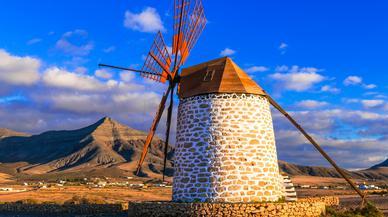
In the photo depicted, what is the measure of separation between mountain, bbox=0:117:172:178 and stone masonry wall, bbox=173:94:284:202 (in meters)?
93.6

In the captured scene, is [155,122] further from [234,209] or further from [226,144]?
[234,209]

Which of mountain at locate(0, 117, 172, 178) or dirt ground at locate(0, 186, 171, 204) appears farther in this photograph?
mountain at locate(0, 117, 172, 178)

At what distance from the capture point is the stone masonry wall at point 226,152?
52.5ft

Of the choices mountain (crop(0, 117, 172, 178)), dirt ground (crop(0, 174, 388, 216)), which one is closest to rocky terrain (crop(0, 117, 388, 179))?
mountain (crop(0, 117, 172, 178))

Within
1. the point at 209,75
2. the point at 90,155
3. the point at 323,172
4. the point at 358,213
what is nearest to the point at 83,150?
the point at 90,155

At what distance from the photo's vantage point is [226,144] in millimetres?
16281

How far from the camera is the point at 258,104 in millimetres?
17250

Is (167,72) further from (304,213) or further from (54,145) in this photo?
(54,145)

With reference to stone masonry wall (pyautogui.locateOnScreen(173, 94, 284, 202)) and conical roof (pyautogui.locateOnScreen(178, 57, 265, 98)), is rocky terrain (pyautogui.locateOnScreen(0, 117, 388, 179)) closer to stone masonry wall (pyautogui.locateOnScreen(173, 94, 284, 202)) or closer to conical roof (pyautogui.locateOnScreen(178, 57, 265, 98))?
conical roof (pyautogui.locateOnScreen(178, 57, 265, 98))

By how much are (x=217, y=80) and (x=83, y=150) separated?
11958cm

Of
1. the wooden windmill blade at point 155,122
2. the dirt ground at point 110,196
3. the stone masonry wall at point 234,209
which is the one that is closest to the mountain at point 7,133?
the dirt ground at point 110,196

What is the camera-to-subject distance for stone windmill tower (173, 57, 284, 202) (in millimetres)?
16031

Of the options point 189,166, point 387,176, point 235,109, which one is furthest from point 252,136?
point 387,176

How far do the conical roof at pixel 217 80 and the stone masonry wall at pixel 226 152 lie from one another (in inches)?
11.0
